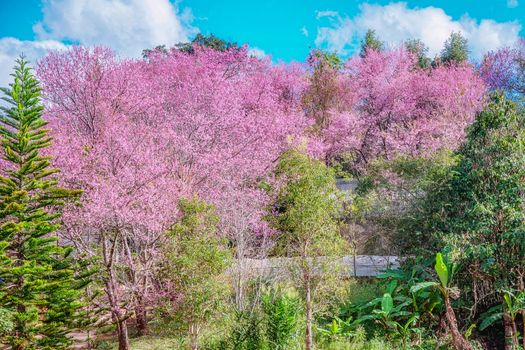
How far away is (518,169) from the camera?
10328 millimetres

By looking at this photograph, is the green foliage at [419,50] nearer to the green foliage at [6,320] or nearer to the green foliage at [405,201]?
the green foliage at [405,201]

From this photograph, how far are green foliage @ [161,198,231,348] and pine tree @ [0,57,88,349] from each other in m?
3.07

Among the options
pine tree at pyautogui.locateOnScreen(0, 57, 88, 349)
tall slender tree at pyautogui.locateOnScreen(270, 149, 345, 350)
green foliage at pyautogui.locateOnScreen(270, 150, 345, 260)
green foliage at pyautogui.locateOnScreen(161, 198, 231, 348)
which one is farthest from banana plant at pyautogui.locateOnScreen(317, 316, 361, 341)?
pine tree at pyautogui.locateOnScreen(0, 57, 88, 349)

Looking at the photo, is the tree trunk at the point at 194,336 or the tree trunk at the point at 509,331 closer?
the tree trunk at the point at 194,336

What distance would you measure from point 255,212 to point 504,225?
7202 mm

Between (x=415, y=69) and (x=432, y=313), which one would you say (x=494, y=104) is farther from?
(x=415, y=69)

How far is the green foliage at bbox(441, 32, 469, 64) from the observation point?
3288cm

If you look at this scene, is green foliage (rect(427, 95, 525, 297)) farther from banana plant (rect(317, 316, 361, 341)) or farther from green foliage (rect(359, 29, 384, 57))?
green foliage (rect(359, 29, 384, 57))

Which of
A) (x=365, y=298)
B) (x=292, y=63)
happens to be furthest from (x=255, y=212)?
(x=292, y=63)

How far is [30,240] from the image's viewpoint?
10.7m

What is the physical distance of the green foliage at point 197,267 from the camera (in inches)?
362

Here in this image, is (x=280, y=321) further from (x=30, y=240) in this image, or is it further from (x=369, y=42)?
(x=369, y=42)

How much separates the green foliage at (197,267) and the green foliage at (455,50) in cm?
2911

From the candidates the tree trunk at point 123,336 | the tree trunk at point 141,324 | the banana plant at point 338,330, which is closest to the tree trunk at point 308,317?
the banana plant at point 338,330
